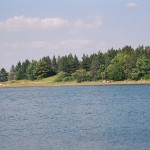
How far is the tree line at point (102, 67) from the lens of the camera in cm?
15700

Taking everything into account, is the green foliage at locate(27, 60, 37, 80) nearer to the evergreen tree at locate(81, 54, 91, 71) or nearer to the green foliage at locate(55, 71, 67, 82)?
the green foliage at locate(55, 71, 67, 82)

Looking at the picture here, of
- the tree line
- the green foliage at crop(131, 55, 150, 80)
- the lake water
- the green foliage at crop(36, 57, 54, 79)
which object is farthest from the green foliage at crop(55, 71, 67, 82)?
the lake water

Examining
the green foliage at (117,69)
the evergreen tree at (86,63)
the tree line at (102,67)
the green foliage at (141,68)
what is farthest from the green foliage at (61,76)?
the green foliage at (141,68)

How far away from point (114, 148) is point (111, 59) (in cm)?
14372

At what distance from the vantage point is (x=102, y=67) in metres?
168

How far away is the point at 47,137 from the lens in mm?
37281

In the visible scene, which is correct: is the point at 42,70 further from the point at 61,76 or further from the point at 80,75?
the point at 80,75

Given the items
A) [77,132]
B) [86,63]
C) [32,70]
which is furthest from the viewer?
[32,70]

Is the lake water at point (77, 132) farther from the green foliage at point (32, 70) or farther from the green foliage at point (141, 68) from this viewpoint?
the green foliage at point (32, 70)

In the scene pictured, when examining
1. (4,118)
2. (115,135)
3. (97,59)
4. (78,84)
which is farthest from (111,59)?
(115,135)

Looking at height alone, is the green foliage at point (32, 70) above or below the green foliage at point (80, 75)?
above

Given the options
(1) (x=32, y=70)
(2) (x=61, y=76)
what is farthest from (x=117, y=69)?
(1) (x=32, y=70)

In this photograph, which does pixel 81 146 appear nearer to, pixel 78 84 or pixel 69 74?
pixel 78 84

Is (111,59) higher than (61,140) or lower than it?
higher
